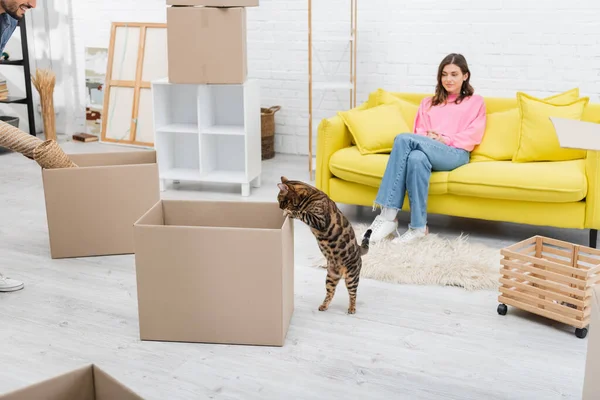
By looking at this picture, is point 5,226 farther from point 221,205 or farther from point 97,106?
point 97,106

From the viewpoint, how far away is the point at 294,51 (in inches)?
222

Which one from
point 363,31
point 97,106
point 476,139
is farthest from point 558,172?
point 97,106

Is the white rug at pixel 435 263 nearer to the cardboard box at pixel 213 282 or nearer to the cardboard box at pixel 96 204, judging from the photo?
the cardboard box at pixel 213 282

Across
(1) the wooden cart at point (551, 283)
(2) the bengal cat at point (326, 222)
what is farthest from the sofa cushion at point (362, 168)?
(2) the bengal cat at point (326, 222)

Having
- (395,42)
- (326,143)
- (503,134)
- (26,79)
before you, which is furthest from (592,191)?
(26,79)

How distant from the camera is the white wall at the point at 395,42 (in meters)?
4.85

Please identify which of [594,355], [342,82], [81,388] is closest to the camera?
[81,388]

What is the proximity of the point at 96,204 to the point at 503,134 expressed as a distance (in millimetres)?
2167

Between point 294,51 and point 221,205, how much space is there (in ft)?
9.89

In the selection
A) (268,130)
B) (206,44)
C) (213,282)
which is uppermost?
(206,44)

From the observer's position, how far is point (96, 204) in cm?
342

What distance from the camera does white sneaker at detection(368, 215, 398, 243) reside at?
376 centimetres

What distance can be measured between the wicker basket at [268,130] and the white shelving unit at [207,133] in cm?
67

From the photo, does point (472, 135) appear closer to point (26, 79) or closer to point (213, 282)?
point (213, 282)
